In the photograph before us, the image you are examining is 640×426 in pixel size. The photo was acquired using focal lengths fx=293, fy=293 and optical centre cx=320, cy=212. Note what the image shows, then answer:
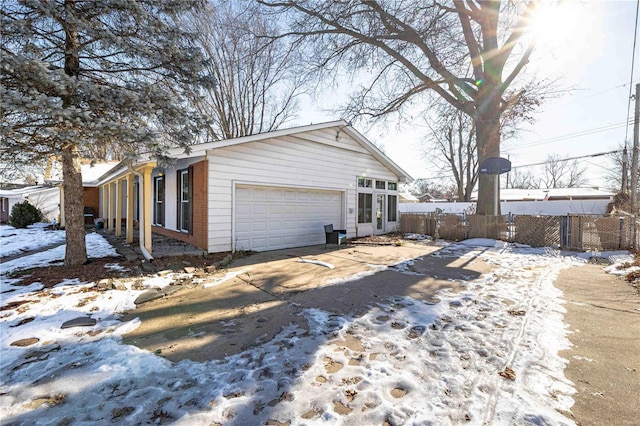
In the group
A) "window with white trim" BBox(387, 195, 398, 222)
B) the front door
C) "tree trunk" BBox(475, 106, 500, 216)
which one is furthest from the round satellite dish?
the front door

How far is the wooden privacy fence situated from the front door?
6.32 feet

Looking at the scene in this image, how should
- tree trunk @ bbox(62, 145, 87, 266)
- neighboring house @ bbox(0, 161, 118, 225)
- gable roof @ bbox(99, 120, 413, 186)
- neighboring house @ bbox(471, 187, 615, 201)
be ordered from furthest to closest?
neighboring house @ bbox(471, 187, 615, 201), neighboring house @ bbox(0, 161, 118, 225), gable roof @ bbox(99, 120, 413, 186), tree trunk @ bbox(62, 145, 87, 266)

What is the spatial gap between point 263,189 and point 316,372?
727 cm

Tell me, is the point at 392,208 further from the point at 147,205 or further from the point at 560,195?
the point at 560,195

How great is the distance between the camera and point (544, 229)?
416 inches

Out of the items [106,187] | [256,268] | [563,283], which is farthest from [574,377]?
[106,187]

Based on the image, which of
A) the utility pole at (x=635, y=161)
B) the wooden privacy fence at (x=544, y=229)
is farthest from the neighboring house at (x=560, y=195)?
the wooden privacy fence at (x=544, y=229)

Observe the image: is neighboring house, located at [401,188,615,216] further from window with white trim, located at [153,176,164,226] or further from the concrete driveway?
window with white trim, located at [153,176,164,226]

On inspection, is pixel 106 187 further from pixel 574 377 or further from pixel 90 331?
pixel 574 377

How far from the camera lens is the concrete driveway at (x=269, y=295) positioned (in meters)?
3.42

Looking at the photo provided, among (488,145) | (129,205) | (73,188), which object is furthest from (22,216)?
(488,145)

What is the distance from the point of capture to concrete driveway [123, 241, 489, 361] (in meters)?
3.42

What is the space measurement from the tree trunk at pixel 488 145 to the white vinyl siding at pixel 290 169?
4204 millimetres

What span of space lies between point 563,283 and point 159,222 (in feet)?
42.9
